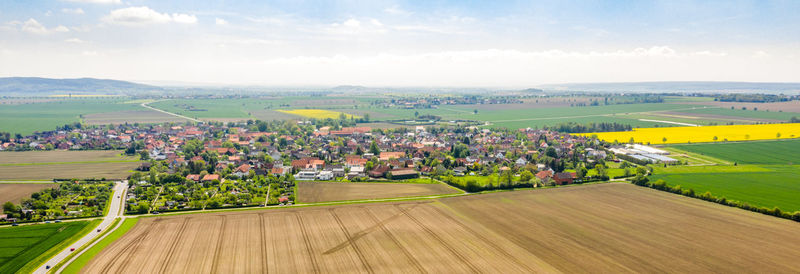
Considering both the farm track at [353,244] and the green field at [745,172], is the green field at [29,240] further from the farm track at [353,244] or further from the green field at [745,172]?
the green field at [745,172]

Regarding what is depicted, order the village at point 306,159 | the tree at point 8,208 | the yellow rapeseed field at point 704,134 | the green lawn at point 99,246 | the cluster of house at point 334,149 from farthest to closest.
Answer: the yellow rapeseed field at point 704,134, the cluster of house at point 334,149, the village at point 306,159, the tree at point 8,208, the green lawn at point 99,246

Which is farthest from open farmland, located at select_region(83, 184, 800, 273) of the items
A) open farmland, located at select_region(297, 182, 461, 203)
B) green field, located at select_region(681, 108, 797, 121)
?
green field, located at select_region(681, 108, 797, 121)

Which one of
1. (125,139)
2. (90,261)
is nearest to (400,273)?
(90,261)

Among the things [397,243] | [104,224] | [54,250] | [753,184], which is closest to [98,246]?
[54,250]

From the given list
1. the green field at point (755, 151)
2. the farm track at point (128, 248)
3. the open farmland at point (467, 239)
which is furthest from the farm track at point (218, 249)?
the green field at point (755, 151)

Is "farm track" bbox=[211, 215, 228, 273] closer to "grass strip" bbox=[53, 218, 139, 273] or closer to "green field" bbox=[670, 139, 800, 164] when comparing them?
"grass strip" bbox=[53, 218, 139, 273]

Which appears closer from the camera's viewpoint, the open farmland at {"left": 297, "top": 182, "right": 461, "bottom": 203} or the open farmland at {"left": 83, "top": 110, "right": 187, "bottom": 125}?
the open farmland at {"left": 297, "top": 182, "right": 461, "bottom": 203}
